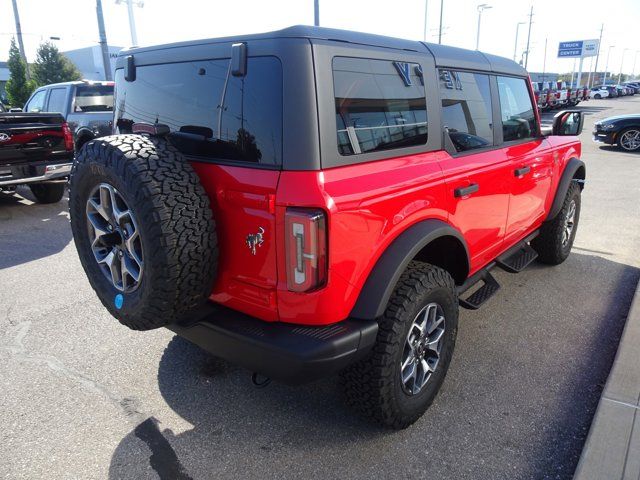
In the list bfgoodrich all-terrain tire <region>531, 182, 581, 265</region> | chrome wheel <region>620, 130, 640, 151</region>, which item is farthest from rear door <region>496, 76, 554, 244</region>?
chrome wheel <region>620, 130, 640, 151</region>

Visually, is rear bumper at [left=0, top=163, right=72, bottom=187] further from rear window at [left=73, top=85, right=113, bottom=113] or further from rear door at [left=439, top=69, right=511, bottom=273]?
rear door at [left=439, top=69, right=511, bottom=273]

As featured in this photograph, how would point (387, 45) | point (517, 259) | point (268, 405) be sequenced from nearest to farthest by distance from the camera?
point (387, 45), point (268, 405), point (517, 259)

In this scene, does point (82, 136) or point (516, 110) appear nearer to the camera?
point (516, 110)

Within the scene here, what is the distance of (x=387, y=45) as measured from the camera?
2451mm

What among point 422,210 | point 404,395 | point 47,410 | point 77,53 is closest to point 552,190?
point 422,210

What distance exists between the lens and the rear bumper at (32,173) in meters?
6.57

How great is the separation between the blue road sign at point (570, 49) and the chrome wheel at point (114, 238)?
75.6m

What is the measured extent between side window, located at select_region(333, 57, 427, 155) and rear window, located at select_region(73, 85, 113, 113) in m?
7.56

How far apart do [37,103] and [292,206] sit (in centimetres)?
988

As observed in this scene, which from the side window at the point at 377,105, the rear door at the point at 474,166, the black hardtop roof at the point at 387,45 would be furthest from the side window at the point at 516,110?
the side window at the point at 377,105

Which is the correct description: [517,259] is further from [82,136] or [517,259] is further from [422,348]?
[82,136]

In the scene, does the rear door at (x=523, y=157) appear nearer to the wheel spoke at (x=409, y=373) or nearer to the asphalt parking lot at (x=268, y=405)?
the asphalt parking lot at (x=268, y=405)

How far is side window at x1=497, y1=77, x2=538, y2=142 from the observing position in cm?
356

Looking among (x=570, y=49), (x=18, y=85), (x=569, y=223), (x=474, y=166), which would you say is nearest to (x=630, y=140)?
(x=569, y=223)
